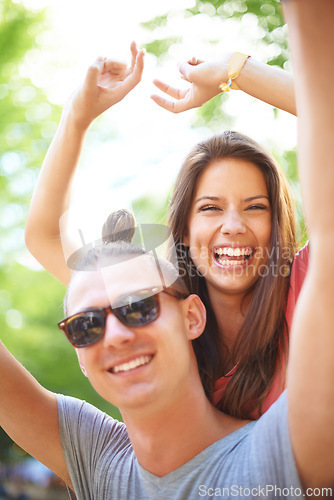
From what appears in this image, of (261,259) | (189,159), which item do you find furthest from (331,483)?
(189,159)

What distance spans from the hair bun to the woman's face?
1.14 ft

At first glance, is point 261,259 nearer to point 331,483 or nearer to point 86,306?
point 86,306

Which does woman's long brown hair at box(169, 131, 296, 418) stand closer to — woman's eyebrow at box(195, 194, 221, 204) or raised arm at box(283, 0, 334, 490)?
woman's eyebrow at box(195, 194, 221, 204)

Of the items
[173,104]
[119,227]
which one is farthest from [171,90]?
[119,227]

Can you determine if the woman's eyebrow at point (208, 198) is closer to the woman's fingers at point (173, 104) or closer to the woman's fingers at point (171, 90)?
the woman's fingers at point (173, 104)

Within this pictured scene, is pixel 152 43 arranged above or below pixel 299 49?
above

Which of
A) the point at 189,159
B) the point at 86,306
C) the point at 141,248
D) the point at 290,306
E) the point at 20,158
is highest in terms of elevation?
the point at 20,158

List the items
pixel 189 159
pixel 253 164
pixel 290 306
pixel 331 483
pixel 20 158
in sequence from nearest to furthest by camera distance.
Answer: pixel 331 483, pixel 290 306, pixel 253 164, pixel 189 159, pixel 20 158

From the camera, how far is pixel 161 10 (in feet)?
17.2

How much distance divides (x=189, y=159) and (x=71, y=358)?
4172mm

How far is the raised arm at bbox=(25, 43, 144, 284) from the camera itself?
5.70 feet

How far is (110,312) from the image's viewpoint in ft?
4.18

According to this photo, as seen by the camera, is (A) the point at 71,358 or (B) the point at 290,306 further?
(A) the point at 71,358

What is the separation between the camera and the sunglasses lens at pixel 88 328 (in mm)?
1266
